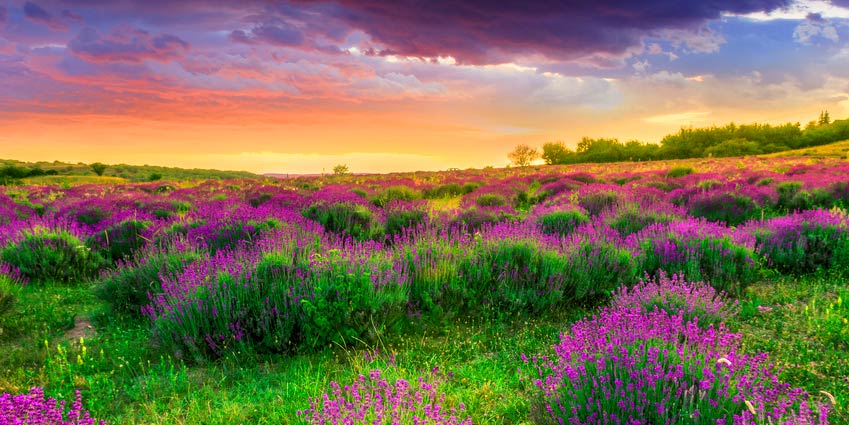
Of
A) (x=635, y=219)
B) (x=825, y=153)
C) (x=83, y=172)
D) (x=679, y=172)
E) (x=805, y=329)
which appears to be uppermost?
(x=83, y=172)

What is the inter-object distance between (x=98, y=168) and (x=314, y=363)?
57.1m

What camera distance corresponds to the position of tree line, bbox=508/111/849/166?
67562mm

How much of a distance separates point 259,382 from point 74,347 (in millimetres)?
2226

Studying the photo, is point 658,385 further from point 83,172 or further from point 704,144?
point 704,144

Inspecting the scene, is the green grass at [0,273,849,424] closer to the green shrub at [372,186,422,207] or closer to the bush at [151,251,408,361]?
the bush at [151,251,408,361]

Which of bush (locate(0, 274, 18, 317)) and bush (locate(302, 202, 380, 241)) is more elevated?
bush (locate(302, 202, 380, 241))

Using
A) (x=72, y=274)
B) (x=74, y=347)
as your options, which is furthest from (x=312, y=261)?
(x=72, y=274)

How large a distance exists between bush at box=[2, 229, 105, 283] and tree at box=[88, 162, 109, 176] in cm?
4947

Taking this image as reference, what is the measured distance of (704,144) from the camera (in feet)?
259

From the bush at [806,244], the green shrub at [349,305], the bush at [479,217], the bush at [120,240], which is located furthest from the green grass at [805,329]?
the bush at [120,240]

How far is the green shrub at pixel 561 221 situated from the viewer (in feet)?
27.9

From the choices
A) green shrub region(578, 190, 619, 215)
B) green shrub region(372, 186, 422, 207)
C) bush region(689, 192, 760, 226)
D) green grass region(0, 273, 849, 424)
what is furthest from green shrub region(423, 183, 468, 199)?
green grass region(0, 273, 849, 424)

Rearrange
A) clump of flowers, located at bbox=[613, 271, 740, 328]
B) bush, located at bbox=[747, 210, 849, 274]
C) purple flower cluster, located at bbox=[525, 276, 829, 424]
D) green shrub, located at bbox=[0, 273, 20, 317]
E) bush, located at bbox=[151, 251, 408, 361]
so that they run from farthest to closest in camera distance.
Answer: bush, located at bbox=[747, 210, 849, 274] < green shrub, located at bbox=[0, 273, 20, 317] < bush, located at bbox=[151, 251, 408, 361] < clump of flowers, located at bbox=[613, 271, 740, 328] < purple flower cluster, located at bbox=[525, 276, 829, 424]

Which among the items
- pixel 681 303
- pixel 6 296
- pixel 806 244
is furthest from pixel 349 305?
pixel 806 244
